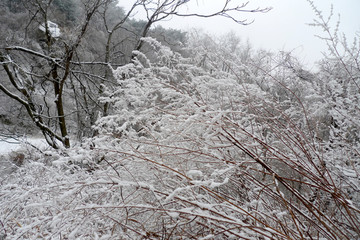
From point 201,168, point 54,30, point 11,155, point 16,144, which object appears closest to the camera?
point 201,168

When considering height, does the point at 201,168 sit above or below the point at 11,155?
above

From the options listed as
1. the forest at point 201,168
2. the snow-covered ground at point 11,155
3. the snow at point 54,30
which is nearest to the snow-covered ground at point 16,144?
the snow-covered ground at point 11,155

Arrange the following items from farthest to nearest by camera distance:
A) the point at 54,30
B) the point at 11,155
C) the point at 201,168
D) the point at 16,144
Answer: the point at 16,144 < the point at 11,155 < the point at 54,30 < the point at 201,168

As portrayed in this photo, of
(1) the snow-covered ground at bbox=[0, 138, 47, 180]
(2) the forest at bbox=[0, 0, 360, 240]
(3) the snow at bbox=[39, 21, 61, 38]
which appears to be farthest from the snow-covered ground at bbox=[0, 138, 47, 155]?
(3) the snow at bbox=[39, 21, 61, 38]

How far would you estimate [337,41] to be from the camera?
2471 millimetres

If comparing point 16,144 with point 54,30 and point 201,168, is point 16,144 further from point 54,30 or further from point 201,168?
point 201,168

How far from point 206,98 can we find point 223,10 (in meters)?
3.59

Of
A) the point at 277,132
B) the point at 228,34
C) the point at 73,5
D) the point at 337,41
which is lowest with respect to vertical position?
the point at 277,132

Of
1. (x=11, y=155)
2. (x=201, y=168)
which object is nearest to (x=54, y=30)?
(x=11, y=155)

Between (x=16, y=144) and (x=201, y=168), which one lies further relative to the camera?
(x=16, y=144)

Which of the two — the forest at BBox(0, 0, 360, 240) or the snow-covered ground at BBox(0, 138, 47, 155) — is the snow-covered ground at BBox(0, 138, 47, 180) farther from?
the forest at BBox(0, 0, 360, 240)

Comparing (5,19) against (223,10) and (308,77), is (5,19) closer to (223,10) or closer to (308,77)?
(223,10)

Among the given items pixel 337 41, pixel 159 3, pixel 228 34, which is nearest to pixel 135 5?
pixel 159 3

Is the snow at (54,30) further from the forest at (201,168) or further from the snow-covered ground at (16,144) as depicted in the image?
the forest at (201,168)
